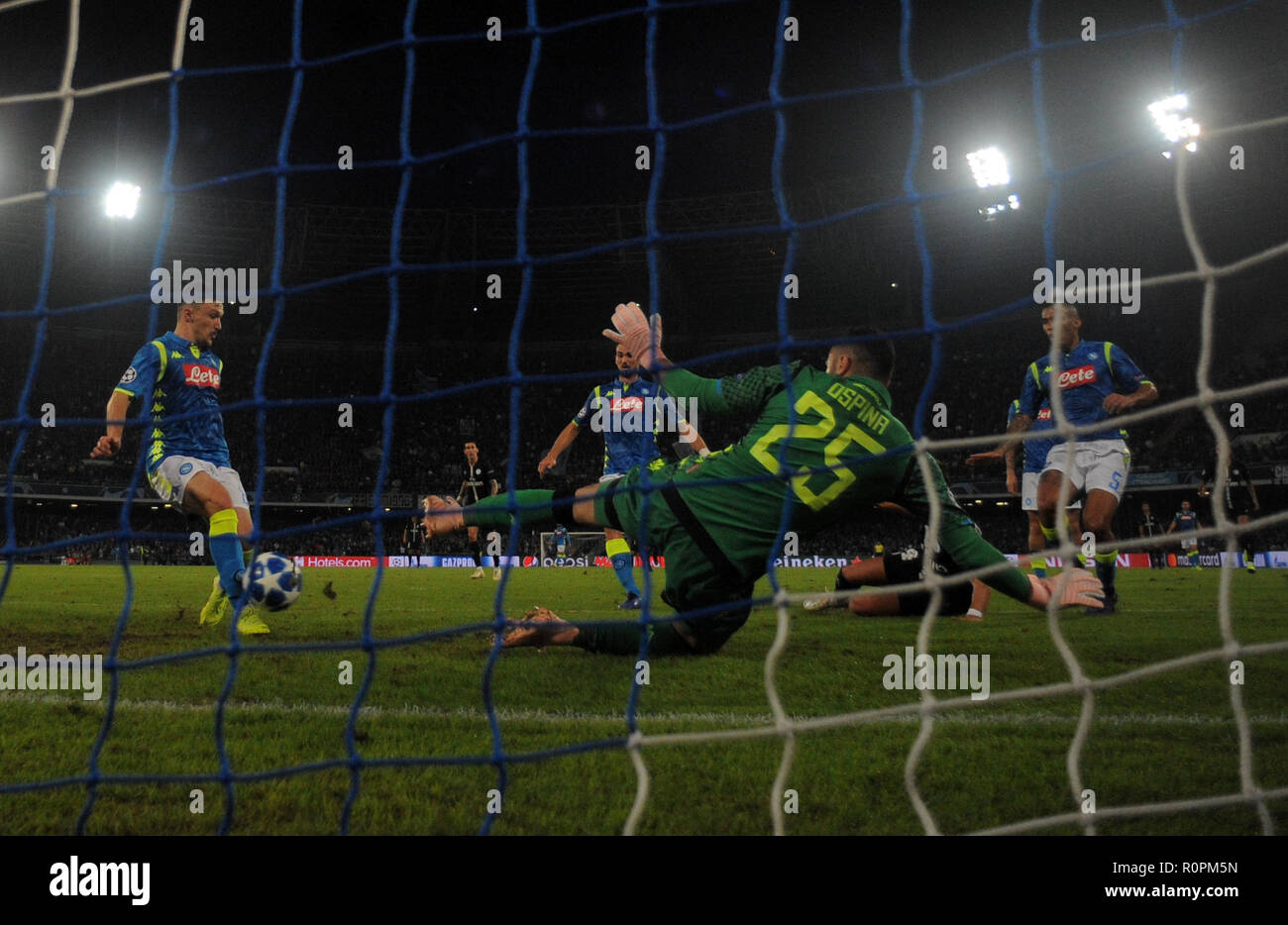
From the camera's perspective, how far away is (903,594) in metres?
5.67

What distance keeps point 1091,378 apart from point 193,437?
6201mm

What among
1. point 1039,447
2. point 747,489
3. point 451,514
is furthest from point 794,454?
point 1039,447

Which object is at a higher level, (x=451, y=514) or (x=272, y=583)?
(x=451, y=514)

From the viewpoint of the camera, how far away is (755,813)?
2.25m

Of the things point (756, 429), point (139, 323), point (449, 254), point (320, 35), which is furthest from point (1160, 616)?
point (139, 323)

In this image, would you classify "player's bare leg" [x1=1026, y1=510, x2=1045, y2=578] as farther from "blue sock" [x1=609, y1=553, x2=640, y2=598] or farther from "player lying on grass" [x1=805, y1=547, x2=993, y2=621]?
"blue sock" [x1=609, y1=553, x2=640, y2=598]

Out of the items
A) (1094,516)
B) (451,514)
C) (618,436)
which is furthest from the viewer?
(618,436)

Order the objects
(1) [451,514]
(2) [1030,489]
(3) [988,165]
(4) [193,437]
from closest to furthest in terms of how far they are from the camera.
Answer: (1) [451,514], (4) [193,437], (2) [1030,489], (3) [988,165]

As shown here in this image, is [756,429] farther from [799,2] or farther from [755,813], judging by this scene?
[799,2]

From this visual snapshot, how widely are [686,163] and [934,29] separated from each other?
8159 millimetres

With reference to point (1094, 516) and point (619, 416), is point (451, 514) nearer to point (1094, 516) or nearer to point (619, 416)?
point (619, 416)

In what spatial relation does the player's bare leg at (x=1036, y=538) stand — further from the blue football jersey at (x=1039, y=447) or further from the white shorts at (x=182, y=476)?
the white shorts at (x=182, y=476)
